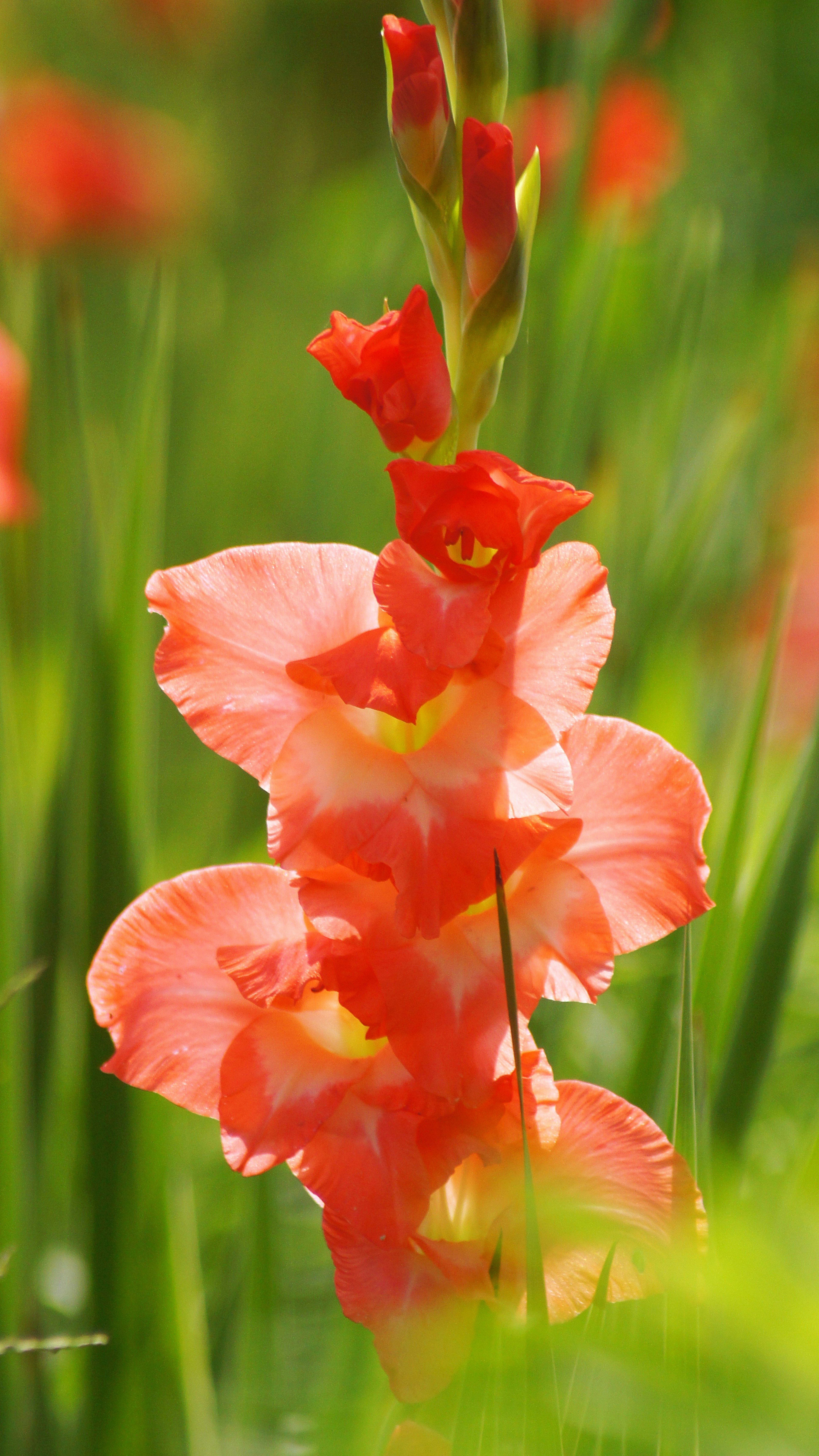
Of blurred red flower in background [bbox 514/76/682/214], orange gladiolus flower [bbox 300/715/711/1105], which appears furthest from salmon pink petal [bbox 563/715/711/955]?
blurred red flower in background [bbox 514/76/682/214]

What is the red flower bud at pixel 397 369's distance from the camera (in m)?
0.20

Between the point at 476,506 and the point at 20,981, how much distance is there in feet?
0.61

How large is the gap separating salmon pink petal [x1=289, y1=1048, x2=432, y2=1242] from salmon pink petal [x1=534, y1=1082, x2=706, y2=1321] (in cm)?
2

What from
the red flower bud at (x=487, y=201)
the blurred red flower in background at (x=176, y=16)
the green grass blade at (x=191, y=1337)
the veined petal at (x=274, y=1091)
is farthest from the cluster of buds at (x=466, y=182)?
the blurred red flower in background at (x=176, y=16)

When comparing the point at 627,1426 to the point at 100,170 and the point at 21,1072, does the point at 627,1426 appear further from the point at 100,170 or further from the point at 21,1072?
the point at 100,170

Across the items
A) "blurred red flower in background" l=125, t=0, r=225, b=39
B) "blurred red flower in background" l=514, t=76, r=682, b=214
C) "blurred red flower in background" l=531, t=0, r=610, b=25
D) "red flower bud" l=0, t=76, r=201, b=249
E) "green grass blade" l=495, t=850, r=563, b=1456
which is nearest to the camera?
"green grass blade" l=495, t=850, r=563, b=1456

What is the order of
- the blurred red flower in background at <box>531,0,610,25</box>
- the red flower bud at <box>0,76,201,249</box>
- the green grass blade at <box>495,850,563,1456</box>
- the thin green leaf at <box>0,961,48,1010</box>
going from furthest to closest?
the red flower bud at <box>0,76,201,249</box> → the blurred red flower in background at <box>531,0,610,25</box> → the thin green leaf at <box>0,961,48,1010</box> → the green grass blade at <box>495,850,563,1456</box>

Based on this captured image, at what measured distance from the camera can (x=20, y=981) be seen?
1.03 ft

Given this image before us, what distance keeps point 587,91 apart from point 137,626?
26 centimetres

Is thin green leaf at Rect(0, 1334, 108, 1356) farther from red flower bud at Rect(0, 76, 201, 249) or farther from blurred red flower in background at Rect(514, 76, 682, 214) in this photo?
red flower bud at Rect(0, 76, 201, 249)

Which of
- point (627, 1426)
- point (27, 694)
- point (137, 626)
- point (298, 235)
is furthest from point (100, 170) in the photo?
point (627, 1426)

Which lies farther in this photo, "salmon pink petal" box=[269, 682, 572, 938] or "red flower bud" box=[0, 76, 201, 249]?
"red flower bud" box=[0, 76, 201, 249]

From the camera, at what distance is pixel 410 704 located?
0.64ft

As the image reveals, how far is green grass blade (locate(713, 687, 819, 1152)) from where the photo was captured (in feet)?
1.04
